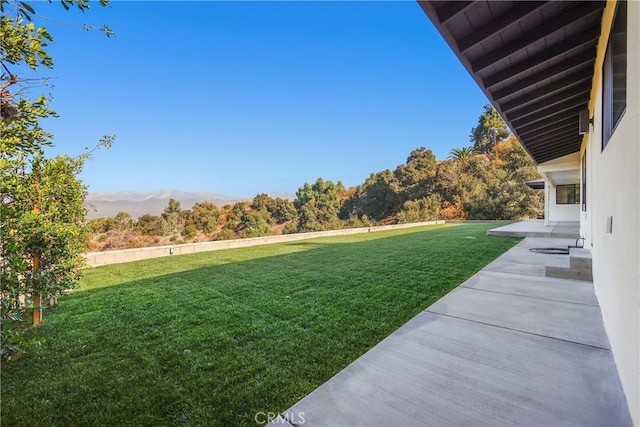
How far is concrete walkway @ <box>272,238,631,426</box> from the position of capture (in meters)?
1.80

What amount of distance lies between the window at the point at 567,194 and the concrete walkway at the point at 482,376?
49.9 feet

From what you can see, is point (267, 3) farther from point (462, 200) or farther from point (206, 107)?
point (462, 200)

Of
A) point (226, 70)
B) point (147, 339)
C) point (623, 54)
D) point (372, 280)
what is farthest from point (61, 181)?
point (226, 70)

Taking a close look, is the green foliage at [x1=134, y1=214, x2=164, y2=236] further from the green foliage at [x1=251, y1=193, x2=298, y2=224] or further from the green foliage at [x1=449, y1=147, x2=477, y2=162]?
the green foliage at [x1=449, y1=147, x2=477, y2=162]

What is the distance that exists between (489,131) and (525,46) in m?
51.4

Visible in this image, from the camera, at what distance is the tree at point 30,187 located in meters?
1.97

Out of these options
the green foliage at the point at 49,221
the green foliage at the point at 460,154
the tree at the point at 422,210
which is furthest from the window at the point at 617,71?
the green foliage at the point at 460,154

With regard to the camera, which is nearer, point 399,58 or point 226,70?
point 399,58

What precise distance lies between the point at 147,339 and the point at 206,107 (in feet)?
92.8

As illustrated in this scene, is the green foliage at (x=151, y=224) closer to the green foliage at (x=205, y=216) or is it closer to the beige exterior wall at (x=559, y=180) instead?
the green foliage at (x=205, y=216)

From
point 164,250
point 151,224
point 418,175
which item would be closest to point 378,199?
point 418,175

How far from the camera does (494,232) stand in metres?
12.3

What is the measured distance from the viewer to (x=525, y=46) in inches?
132

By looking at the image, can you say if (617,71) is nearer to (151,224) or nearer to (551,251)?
(551,251)
